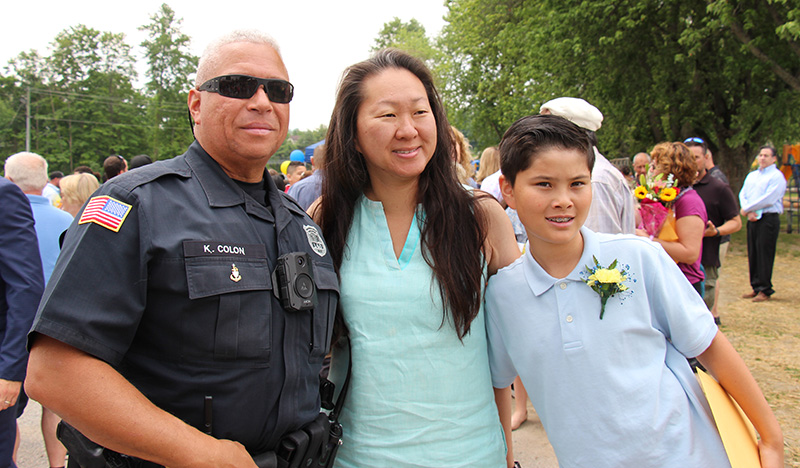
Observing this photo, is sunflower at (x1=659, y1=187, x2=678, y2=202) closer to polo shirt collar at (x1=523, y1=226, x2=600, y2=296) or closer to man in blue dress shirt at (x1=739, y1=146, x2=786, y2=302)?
polo shirt collar at (x1=523, y1=226, x2=600, y2=296)

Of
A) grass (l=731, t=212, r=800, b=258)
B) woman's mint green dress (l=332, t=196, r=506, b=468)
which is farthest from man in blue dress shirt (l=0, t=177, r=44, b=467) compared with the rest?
grass (l=731, t=212, r=800, b=258)

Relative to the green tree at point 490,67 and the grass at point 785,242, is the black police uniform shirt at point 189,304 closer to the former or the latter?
the grass at point 785,242

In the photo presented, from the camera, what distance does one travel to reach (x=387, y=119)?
1790 millimetres

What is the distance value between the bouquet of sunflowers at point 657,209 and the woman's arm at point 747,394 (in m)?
2.50

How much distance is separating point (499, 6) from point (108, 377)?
75.5 ft

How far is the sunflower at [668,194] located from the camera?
145 inches

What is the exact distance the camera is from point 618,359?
158 centimetres

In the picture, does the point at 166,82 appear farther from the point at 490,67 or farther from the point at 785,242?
the point at 785,242

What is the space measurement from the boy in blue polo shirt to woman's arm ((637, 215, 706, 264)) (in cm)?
242

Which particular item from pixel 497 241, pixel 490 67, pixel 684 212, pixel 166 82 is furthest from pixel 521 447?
pixel 166 82

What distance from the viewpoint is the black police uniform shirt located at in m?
1.14

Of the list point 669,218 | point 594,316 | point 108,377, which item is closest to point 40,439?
point 108,377

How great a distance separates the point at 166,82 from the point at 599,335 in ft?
147

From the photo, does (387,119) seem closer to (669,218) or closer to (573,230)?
(573,230)
